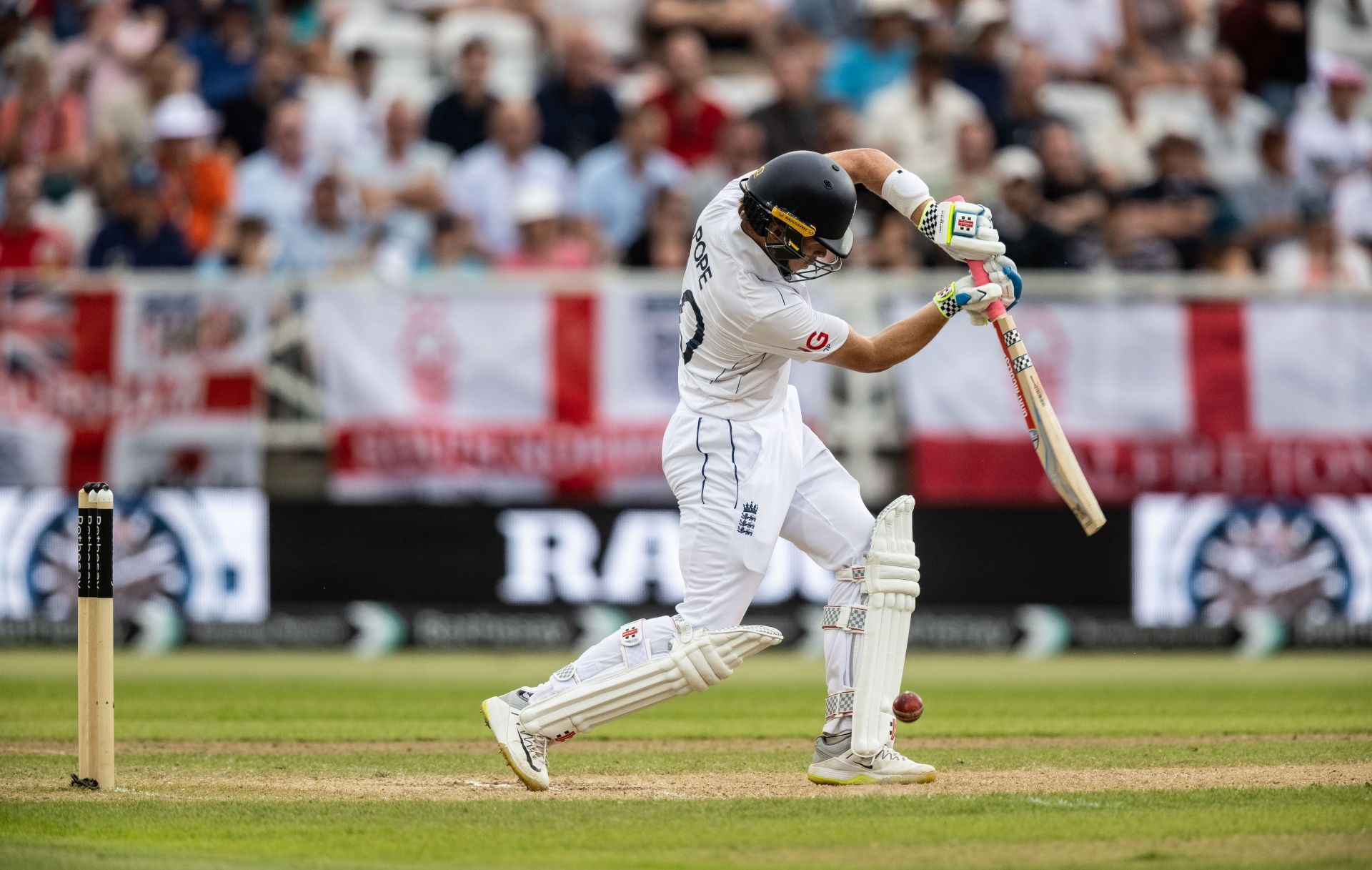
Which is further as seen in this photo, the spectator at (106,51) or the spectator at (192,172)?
the spectator at (106,51)

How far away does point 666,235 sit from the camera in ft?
44.4

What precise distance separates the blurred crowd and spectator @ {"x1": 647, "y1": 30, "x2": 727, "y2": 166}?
1.0 inches

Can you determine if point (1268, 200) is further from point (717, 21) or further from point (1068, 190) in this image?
point (717, 21)

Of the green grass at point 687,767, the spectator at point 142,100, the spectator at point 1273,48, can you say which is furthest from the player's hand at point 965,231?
the spectator at point 1273,48

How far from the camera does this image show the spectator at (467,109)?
15.0 m

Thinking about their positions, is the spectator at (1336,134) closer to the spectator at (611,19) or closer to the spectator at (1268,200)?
the spectator at (1268,200)

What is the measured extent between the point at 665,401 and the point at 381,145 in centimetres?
385

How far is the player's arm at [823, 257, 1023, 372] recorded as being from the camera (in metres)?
6.67

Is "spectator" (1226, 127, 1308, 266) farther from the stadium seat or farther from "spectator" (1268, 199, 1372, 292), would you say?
the stadium seat

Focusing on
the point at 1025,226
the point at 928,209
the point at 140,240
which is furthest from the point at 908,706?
the point at 140,240

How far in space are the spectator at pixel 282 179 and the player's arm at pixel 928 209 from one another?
8.08 m

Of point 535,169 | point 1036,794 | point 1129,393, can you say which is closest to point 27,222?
point 535,169

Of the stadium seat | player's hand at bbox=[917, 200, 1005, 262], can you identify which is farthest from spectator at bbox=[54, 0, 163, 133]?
player's hand at bbox=[917, 200, 1005, 262]

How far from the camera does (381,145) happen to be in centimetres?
1509
